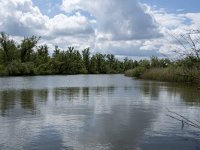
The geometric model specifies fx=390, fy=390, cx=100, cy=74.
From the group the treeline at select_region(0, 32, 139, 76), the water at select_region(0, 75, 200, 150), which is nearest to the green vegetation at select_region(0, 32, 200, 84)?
the treeline at select_region(0, 32, 139, 76)

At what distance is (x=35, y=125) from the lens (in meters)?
14.2

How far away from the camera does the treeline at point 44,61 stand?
3763 inches

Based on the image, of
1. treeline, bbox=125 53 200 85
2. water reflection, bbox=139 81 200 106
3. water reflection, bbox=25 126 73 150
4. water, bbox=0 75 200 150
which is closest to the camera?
treeline, bbox=125 53 200 85

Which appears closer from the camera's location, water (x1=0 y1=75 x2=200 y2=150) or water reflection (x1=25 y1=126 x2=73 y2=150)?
water reflection (x1=25 y1=126 x2=73 y2=150)

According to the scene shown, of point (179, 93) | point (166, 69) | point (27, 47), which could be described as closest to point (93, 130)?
point (179, 93)

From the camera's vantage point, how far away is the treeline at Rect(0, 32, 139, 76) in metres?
95.6

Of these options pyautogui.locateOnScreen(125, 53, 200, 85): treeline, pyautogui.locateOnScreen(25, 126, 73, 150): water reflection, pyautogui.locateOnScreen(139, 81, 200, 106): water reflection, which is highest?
pyautogui.locateOnScreen(125, 53, 200, 85): treeline

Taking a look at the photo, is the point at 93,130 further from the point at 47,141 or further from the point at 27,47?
the point at 27,47

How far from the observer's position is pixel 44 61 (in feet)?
382

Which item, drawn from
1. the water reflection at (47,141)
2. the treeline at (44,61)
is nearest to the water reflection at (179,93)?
the water reflection at (47,141)

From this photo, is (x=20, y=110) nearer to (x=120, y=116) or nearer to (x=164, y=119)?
(x=120, y=116)

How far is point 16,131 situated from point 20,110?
5.67 m

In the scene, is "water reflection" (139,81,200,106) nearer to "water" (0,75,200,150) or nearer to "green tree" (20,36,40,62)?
"water" (0,75,200,150)

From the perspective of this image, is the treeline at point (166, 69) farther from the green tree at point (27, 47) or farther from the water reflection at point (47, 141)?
the green tree at point (27, 47)
